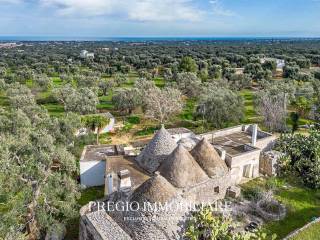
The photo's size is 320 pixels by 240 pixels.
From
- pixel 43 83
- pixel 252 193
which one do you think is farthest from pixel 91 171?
pixel 43 83

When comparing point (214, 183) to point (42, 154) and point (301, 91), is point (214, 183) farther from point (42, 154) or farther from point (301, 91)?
point (301, 91)

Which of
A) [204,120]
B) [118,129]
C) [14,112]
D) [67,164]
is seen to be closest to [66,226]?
[67,164]

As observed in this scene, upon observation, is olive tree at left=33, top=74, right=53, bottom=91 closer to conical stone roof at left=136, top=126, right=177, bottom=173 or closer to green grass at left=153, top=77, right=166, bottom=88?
green grass at left=153, top=77, right=166, bottom=88

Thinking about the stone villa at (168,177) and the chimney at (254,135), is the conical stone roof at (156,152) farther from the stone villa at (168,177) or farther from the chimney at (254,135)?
the chimney at (254,135)

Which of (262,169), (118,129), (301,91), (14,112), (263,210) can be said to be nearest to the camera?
(263,210)

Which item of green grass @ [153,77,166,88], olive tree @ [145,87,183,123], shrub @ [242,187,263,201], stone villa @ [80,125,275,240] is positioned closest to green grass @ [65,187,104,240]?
stone villa @ [80,125,275,240]

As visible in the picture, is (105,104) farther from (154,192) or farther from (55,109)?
(154,192)
